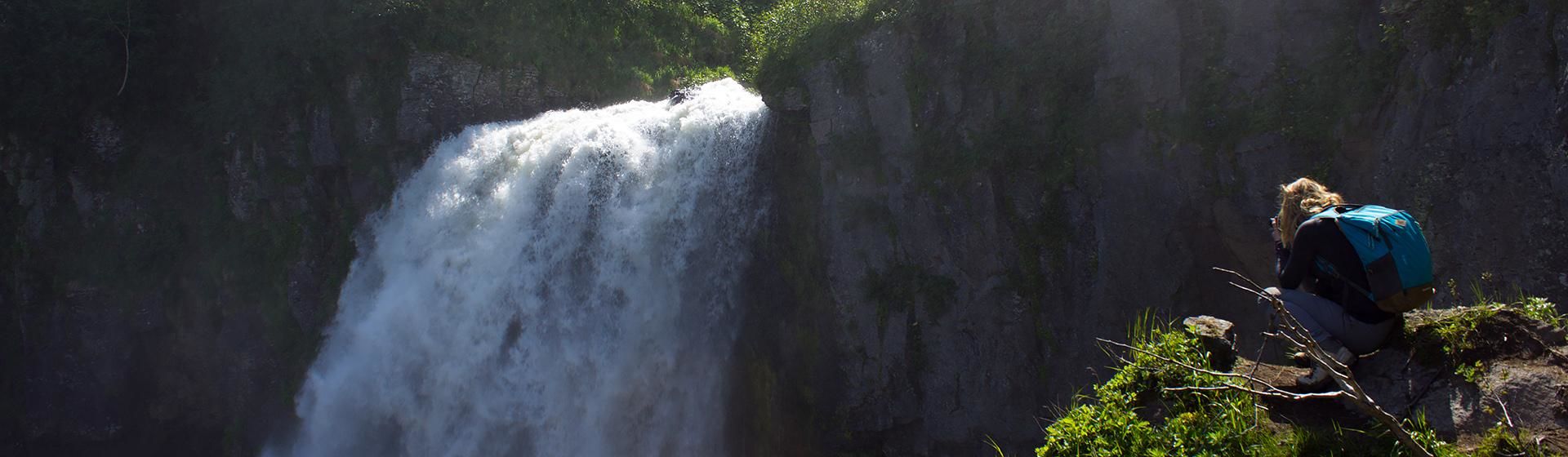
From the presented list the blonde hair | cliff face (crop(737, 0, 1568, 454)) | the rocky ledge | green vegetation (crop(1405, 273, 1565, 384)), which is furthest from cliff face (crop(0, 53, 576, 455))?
green vegetation (crop(1405, 273, 1565, 384))

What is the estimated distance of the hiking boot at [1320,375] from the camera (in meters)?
4.08

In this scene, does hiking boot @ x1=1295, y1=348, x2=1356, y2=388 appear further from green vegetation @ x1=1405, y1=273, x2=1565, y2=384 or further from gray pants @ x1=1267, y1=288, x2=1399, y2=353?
green vegetation @ x1=1405, y1=273, x2=1565, y2=384

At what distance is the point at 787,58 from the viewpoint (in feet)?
39.7

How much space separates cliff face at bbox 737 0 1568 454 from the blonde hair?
8.95 feet

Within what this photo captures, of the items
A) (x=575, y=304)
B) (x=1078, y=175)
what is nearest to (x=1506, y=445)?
(x=1078, y=175)

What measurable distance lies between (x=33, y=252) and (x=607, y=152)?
13485mm

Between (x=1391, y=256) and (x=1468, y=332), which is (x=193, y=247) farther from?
(x=1468, y=332)

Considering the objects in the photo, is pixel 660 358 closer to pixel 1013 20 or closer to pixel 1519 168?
pixel 1013 20

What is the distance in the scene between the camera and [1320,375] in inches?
161

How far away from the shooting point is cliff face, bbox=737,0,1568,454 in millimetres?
6492

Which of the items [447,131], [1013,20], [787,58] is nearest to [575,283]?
[787,58]

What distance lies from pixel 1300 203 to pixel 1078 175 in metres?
4.92

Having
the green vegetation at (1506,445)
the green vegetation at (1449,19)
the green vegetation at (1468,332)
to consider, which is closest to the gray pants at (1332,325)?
the green vegetation at (1468,332)

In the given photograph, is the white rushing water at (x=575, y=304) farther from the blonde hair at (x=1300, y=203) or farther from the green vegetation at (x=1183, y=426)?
the blonde hair at (x=1300, y=203)
